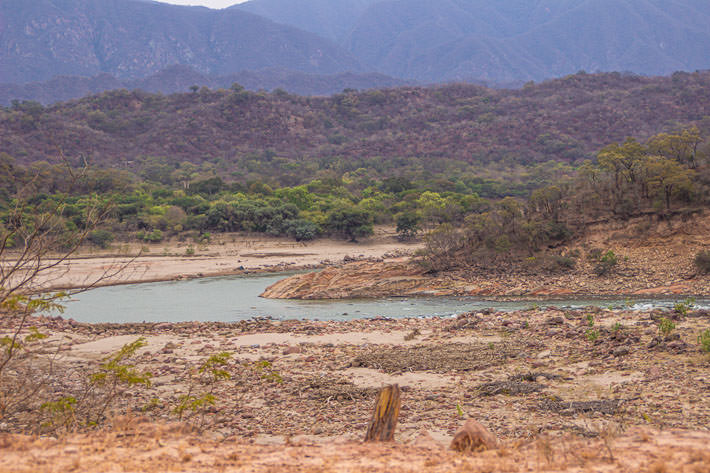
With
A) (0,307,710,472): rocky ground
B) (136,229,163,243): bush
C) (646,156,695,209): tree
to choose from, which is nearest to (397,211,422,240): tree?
(136,229,163,243): bush

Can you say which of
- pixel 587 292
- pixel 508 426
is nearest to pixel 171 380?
pixel 508 426

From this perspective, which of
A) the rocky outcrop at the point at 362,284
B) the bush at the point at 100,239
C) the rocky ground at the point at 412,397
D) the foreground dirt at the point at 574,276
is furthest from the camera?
the bush at the point at 100,239

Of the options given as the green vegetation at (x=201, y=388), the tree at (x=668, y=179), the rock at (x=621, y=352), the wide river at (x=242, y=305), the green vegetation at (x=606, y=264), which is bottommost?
the wide river at (x=242, y=305)

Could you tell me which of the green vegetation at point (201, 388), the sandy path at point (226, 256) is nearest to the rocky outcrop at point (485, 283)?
the sandy path at point (226, 256)

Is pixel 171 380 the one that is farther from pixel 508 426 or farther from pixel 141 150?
pixel 141 150

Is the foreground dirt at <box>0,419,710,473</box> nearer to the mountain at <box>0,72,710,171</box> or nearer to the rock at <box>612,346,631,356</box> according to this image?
the rock at <box>612,346,631,356</box>

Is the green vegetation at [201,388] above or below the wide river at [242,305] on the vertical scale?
above

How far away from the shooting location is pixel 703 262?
20.1m

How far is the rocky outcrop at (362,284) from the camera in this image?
23562 mm

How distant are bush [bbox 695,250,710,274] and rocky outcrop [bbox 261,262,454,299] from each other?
888 centimetres

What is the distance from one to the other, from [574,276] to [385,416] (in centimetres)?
1825

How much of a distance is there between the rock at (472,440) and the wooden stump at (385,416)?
683 mm

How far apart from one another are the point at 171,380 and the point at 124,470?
17.8ft

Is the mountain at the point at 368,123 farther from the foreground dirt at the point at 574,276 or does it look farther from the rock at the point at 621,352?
the rock at the point at 621,352
